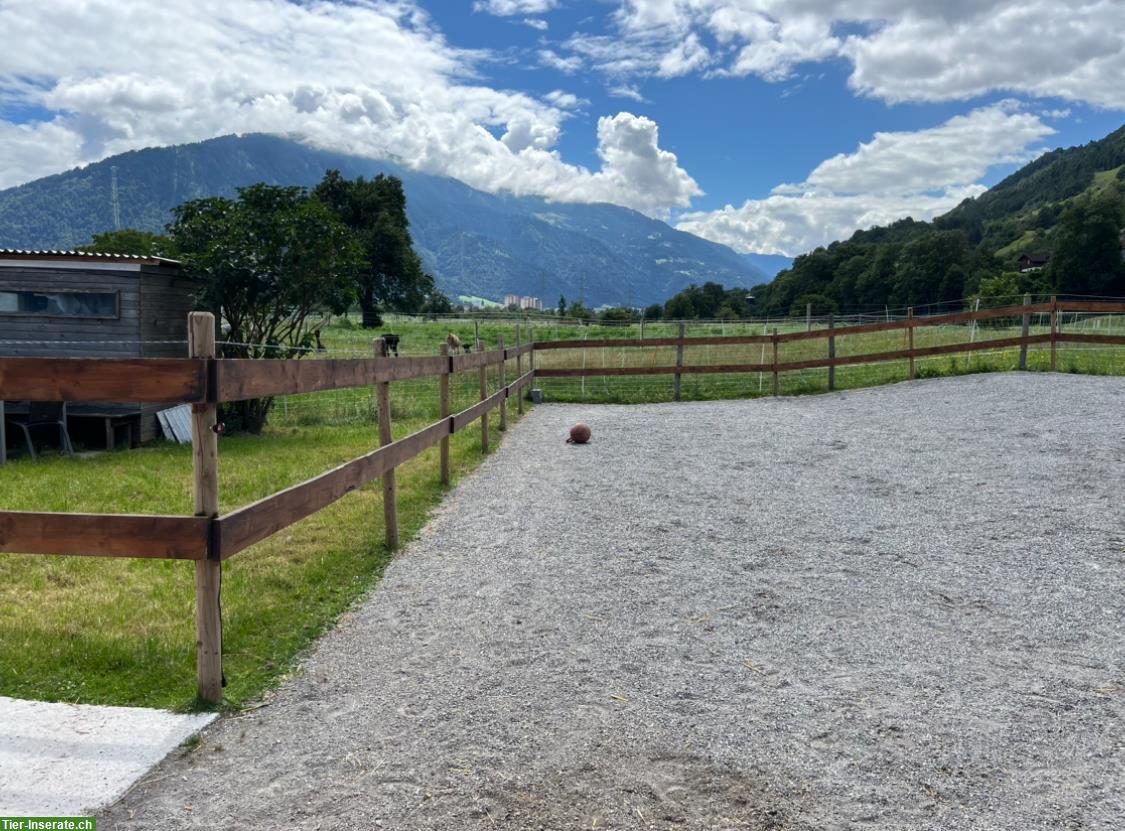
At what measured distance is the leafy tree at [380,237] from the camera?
4803 cm

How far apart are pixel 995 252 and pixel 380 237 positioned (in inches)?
3643

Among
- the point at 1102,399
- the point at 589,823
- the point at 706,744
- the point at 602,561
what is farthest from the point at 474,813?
the point at 1102,399

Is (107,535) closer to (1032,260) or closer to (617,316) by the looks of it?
(617,316)

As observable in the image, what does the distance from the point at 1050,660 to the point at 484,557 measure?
3.23 m

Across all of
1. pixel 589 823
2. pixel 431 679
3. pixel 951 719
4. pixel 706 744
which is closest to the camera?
pixel 589 823

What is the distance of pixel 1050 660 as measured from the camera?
329 centimetres

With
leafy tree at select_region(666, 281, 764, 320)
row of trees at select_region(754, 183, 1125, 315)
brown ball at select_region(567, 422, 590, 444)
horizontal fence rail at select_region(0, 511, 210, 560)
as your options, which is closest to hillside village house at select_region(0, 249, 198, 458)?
brown ball at select_region(567, 422, 590, 444)

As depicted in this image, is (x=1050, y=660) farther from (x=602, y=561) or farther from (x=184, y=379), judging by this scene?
(x=184, y=379)

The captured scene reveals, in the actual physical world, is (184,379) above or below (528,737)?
above

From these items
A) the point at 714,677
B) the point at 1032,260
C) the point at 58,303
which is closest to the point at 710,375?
the point at 58,303

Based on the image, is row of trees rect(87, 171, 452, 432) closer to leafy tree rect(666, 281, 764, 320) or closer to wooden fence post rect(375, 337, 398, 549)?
wooden fence post rect(375, 337, 398, 549)

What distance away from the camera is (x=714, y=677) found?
3.13 meters

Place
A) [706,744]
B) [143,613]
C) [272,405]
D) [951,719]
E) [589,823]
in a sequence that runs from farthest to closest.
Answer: [272,405] → [143,613] → [951,719] → [706,744] → [589,823]

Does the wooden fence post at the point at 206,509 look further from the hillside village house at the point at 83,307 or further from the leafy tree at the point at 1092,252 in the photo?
the leafy tree at the point at 1092,252
